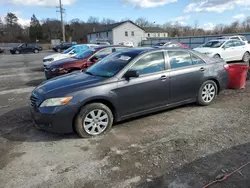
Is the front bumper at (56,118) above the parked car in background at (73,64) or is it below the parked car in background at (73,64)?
below

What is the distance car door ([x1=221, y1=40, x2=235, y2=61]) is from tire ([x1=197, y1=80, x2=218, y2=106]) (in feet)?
26.0

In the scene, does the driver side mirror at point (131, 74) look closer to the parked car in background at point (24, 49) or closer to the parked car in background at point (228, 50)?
the parked car in background at point (228, 50)

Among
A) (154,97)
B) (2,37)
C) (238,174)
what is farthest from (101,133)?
(2,37)

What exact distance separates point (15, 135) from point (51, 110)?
1.19 meters

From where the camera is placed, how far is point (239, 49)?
1338cm

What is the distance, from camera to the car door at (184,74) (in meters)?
4.97

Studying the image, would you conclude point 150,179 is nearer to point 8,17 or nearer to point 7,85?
point 7,85

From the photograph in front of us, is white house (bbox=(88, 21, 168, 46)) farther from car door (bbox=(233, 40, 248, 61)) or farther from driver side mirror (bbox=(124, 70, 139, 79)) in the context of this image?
driver side mirror (bbox=(124, 70, 139, 79))

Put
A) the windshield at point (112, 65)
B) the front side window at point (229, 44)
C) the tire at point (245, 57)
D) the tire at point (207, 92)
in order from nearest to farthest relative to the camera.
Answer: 1. the windshield at point (112, 65)
2. the tire at point (207, 92)
3. the front side window at point (229, 44)
4. the tire at point (245, 57)

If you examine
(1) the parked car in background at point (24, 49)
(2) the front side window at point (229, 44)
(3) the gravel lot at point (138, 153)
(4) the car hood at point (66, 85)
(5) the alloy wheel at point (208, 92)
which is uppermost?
(1) the parked car in background at point (24, 49)

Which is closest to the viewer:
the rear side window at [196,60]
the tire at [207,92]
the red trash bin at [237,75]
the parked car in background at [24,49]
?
the rear side window at [196,60]

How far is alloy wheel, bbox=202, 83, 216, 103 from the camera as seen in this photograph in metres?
A: 5.54

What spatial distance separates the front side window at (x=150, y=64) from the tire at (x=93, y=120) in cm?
108

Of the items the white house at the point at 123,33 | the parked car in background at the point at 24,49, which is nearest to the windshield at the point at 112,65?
the parked car in background at the point at 24,49
